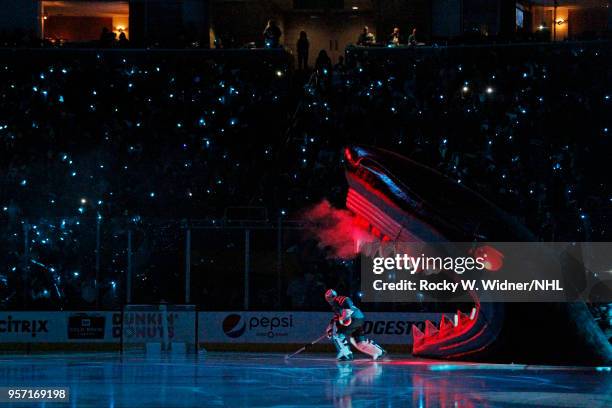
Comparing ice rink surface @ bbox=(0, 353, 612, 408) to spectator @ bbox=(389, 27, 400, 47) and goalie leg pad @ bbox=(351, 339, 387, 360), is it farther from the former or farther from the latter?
spectator @ bbox=(389, 27, 400, 47)

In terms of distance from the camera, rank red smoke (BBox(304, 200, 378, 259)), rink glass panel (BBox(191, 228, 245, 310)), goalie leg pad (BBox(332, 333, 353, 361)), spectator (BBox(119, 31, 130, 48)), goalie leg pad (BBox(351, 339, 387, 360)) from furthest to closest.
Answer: spectator (BBox(119, 31, 130, 48)) < rink glass panel (BBox(191, 228, 245, 310)) < red smoke (BBox(304, 200, 378, 259)) < goalie leg pad (BBox(351, 339, 387, 360)) < goalie leg pad (BBox(332, 333, 353, 361))

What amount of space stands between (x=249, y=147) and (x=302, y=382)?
14443 millimetres

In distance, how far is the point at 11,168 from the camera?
3136cm

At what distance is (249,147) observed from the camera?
3256 cm

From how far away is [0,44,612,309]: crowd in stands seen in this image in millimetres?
27891

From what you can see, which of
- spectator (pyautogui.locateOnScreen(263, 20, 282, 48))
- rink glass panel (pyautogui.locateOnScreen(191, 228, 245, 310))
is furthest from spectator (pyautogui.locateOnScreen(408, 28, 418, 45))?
rink glass panel (pyautogui.locateOnScreen(191, 228, 245, 310))

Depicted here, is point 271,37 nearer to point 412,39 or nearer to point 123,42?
point 412,39

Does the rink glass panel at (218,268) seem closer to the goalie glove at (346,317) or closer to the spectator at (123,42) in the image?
the goalie glove at (346,317)

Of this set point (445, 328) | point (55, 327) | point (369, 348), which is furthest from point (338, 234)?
point (55, 327)

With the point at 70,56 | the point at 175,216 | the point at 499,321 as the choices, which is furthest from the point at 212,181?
the point at 499,321

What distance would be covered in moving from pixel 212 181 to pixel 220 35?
31.2ft

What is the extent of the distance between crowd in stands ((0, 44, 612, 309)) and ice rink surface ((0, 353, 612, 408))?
11.0 ft

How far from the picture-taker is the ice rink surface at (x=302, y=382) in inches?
629

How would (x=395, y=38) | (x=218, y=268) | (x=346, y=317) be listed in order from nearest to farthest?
(x=346, y=317), (x=218, y=268), (x=395, y=38)
